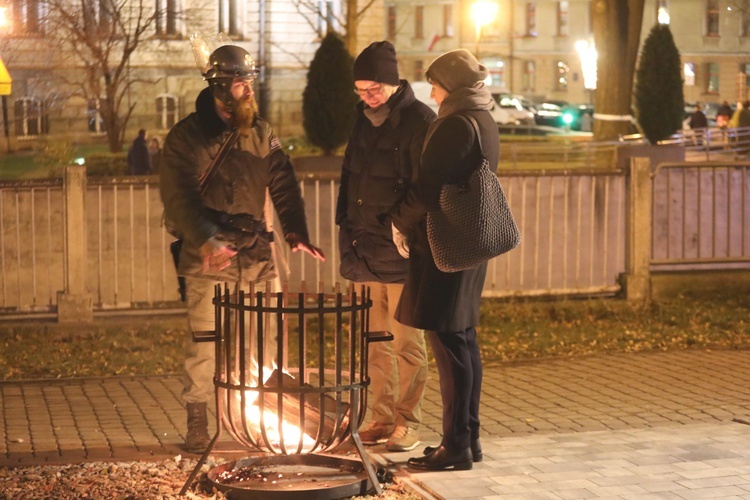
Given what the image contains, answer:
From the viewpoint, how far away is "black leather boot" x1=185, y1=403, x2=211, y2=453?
6.91 m

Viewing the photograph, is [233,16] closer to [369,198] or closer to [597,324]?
[597,324]

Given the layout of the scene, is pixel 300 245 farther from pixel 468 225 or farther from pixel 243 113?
pixel 468 225

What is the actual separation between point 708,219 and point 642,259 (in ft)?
3.28

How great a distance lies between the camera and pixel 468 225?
617cm

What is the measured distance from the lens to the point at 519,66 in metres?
77.3

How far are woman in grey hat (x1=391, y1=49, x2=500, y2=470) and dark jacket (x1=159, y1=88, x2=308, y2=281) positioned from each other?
0.66m

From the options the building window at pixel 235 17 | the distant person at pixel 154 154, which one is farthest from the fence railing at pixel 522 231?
the building window at pixel 235 17

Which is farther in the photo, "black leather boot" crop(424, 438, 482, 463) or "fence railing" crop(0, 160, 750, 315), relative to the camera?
"fence railing" crop(0, 160, 750, 315)

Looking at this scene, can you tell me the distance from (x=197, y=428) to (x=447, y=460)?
4.67 feet

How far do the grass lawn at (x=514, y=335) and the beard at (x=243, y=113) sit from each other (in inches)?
140

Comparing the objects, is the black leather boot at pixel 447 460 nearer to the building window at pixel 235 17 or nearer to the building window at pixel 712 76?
the building window at pixel 235 17

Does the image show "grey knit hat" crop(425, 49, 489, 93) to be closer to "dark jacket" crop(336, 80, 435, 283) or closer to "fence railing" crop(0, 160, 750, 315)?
"dark jacket" crop(336, 80, 435, 283)

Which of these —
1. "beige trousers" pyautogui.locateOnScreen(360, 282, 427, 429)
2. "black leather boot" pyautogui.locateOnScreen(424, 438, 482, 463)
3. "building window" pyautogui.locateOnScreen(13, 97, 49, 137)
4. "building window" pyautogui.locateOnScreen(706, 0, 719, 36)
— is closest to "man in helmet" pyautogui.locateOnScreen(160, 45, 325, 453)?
"beige trousers" pyautogui.locateOnScreen(360, 282, 427, 429)

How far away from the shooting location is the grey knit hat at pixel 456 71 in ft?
20.9
